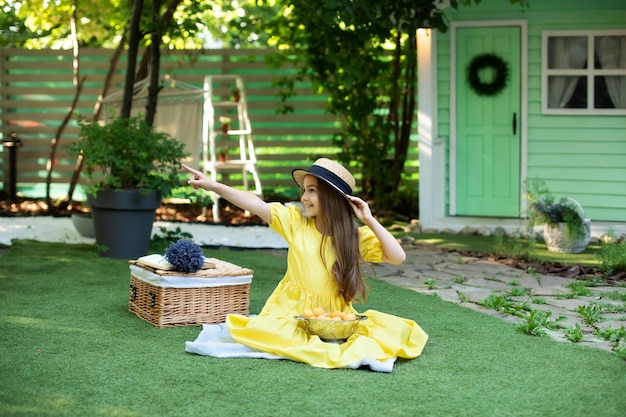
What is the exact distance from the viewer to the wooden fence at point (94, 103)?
11.7 metres

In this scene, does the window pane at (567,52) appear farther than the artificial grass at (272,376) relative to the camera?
Yes

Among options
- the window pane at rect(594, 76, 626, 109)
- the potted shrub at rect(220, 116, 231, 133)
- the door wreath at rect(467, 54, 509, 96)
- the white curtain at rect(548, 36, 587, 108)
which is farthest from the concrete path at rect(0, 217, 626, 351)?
the window pane at rect(594, 76, 626, 109)

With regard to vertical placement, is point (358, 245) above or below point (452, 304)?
above

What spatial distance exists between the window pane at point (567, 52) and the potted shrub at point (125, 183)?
4.03 meters

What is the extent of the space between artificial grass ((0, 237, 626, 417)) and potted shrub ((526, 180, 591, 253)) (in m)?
2.86

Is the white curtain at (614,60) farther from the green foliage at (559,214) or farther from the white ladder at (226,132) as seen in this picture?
the white ladder at (226,132)

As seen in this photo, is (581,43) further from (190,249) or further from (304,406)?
(304,406)

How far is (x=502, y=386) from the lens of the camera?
12.9ft

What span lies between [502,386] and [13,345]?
228cm

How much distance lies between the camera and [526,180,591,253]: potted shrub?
8.13 metres

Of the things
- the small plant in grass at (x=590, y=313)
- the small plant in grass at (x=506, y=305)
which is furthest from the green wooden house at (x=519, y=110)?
the small plant in grass at (x=590, y=313)

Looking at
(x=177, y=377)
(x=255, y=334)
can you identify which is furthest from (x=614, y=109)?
(x=177, y=377)

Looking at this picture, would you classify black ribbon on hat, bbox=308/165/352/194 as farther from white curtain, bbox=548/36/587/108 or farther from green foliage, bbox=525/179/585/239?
white curtain, bbox=548/36/587/108

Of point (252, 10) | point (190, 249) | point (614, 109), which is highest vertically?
point (252, 10)
